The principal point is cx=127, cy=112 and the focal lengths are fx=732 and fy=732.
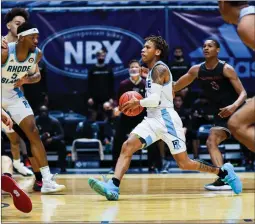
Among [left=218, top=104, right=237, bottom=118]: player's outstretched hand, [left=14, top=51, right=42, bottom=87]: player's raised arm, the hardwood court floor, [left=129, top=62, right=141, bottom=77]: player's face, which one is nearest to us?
the hardwood court floor

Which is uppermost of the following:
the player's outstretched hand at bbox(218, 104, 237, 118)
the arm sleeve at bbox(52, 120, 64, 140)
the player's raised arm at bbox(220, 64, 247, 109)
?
the player's raised arm at bbox(220, 64, 247, 109)

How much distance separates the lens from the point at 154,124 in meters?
7.66

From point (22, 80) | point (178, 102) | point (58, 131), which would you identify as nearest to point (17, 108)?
point (22, 80)

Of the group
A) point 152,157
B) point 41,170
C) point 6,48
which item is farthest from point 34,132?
point 152,157

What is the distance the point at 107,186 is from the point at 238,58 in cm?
645

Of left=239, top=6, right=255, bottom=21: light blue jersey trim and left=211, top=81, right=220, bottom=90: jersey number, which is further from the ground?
left=239, top=6, right=255, bottom=21: light blue jersey trim

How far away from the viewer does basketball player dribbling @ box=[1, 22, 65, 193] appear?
7.93 meters

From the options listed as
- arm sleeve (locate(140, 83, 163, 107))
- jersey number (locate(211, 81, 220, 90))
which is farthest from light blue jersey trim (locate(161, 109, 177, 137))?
jersey number (locate(211, 81, 220, 90))

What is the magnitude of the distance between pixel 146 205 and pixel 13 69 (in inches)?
84.5

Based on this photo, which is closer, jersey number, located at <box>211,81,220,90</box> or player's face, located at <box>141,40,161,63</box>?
player's face, located at <box>141,40,161,63</box>

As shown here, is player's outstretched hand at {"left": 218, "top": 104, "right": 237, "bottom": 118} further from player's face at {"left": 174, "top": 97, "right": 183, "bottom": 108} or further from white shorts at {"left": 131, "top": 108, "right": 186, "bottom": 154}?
player's face at {"left": 174, "top": 97, "right": 183, "bottom": 108}

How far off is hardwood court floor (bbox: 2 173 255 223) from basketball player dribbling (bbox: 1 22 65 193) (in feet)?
1.59

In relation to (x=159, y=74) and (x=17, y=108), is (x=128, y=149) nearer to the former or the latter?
(x=159, y=74)

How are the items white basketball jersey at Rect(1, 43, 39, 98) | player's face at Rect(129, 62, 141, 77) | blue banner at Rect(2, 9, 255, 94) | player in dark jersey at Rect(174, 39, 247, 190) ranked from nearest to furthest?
white basketball jersey at Rect(1, 43, 39, 98) < player in dark jersey at Rect(174, 39, 247, 190) < player's face at Rect(129, 62, 141, 77) < blue banner at Rect(2, 9, 255, 94)
